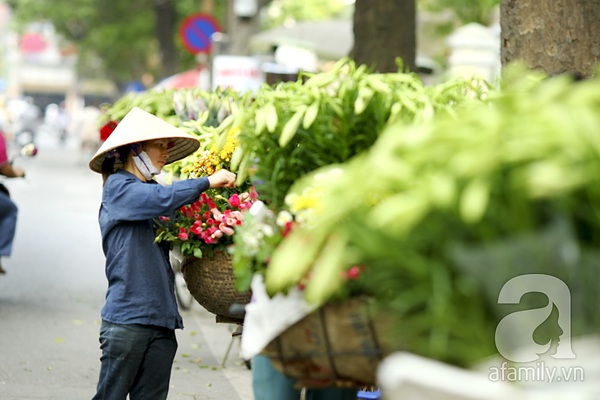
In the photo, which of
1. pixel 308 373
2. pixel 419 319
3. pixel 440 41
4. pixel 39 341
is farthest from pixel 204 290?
pixel 440 41

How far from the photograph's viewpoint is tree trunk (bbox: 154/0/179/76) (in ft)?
111

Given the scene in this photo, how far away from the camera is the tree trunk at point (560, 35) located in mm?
5938

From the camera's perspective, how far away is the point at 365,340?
347 centimetres

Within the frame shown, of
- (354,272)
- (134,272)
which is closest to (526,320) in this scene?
(354,272)

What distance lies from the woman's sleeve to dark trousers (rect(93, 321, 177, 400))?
0.52 metres

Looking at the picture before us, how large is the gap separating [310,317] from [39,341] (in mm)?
6453

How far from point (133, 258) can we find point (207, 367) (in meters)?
3.58

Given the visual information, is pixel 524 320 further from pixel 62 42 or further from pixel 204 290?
pixel 62 42

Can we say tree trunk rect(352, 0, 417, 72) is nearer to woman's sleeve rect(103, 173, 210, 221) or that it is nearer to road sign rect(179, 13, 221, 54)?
woman's sleeve rect(103, 173, 210, 221)

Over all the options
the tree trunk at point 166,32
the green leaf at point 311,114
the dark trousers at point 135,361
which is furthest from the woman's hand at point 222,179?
the tree trunk at point 166,32

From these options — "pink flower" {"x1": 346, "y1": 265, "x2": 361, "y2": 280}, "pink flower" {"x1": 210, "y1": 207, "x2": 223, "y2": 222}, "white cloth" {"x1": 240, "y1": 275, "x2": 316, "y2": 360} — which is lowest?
"white cloth" {"x1": 240, "y1": 275, "x2": 316, "y2": 360}

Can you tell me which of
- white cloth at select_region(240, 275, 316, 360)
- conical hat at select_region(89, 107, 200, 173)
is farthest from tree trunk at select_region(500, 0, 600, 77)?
white cloth at select_region(240, 275, 316, 360)

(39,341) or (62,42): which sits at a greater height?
(62,42)

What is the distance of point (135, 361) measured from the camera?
553 centimetres
